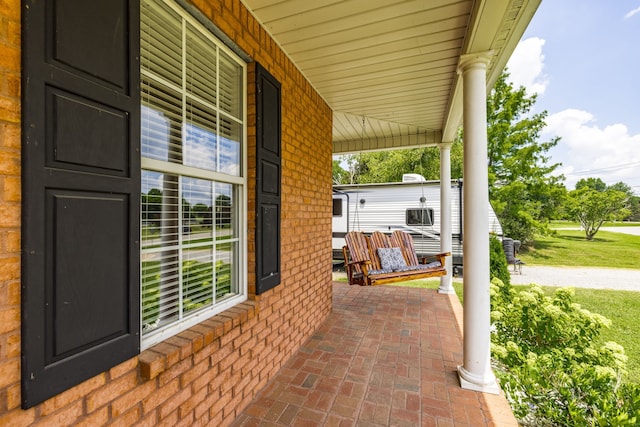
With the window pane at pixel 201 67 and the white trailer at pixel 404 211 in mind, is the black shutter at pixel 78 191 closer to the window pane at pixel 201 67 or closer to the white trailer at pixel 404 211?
the window pane at pixel 201 67

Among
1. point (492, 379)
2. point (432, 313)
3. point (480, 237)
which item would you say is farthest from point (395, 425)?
point (432, 313)

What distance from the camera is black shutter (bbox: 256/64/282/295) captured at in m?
2.14

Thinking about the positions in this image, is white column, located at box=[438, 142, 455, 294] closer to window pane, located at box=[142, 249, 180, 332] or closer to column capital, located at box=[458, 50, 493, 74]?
column capital, located at box=[458, 50, 493, 74]

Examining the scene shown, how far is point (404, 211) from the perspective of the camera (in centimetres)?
811

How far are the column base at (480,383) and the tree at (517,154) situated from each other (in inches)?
394

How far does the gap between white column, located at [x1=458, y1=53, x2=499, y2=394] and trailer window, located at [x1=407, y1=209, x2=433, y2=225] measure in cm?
577

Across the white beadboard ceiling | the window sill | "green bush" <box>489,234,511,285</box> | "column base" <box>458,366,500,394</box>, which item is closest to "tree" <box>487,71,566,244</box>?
"green bush" <box>489,234,511,285</box>

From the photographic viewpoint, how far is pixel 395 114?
13.6ft

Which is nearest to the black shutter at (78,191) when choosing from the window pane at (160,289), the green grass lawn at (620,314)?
the window pane at (160,289)

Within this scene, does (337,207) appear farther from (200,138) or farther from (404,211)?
(200,138)

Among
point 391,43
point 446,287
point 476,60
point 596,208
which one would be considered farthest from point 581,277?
point 596,208

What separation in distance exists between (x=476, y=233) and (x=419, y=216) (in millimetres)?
5868

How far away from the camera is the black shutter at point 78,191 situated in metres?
0.88

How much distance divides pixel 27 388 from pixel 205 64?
177cm
